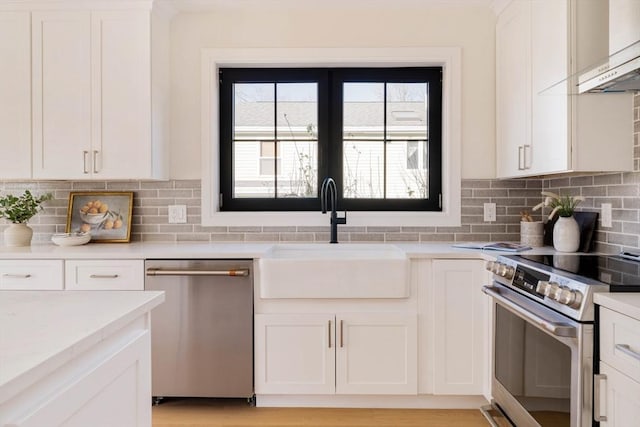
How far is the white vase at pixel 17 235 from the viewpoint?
106 inches

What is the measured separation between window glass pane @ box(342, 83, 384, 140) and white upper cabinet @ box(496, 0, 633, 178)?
36.4 inches

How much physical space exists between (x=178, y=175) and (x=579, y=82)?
2.33 metres

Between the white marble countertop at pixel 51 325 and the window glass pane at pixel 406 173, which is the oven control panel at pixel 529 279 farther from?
the white marble countertop at pixel 51 325

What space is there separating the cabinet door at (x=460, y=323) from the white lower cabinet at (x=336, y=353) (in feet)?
0.51

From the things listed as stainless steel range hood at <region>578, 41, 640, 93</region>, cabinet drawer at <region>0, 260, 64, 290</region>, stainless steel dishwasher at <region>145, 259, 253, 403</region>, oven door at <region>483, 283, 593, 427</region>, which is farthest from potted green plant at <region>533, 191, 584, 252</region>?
cabinet drawer at <region>0, 260, 64, 290</region>

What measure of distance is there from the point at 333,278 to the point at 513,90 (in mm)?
1537

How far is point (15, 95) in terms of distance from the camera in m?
2.62

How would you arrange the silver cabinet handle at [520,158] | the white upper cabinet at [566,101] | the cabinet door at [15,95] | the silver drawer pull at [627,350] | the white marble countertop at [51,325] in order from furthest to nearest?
the cabinet door at [15,95] < the silver cabinet handle at [520,158] < the white upper cabinet at [566,101] < the silver drawer pull at [627,350] < the white marble countertop at [51,325]

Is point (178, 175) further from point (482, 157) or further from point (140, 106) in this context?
point (482, 157)

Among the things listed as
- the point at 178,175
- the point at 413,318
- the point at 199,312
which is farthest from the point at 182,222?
the point at 413,318

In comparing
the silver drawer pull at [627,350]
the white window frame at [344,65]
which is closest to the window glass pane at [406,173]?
the white window frame at [344,65]

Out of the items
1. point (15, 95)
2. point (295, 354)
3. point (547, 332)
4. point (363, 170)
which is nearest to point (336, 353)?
point (295, 354)

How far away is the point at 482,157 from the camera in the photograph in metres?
2.90

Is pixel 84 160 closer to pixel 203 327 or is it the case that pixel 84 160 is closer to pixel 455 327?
pixel 203 327
